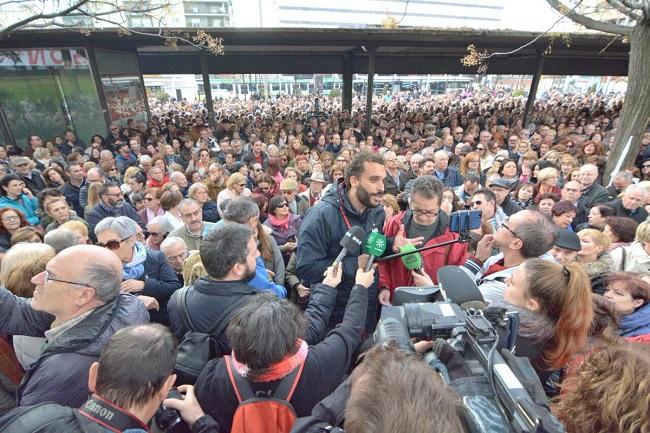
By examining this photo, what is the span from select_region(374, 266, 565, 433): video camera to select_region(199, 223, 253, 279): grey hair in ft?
2.77

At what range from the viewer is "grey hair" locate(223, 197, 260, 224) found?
2.74 m

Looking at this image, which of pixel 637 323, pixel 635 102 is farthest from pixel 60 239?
pixel 635 102

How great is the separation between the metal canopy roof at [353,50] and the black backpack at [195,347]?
28.0ft

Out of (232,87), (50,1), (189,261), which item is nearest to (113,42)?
(50,1)

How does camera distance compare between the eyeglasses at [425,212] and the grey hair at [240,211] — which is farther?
the grey hair at [240,211]

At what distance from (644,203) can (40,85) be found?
1368 centimetres

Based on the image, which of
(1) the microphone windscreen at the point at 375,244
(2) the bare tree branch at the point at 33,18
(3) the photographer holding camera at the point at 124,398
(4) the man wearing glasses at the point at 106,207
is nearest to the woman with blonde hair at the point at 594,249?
(1) the microphone windscreen at the point at 375,244

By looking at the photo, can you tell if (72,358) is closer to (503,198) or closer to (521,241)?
(521,241)

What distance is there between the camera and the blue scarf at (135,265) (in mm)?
2484

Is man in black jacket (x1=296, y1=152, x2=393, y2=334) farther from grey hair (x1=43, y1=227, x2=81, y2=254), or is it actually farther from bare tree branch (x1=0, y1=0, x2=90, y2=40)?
bare tree branch (x1=0, y1=0, x2=90, y2=40)

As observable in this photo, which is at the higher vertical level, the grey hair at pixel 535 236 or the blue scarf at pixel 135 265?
the grey hair at pixel 535 236

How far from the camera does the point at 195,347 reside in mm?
1508

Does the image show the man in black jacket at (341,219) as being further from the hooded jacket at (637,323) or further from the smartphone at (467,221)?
the hooded jacket at (637,323)

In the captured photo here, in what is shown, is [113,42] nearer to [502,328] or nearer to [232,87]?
[502,328]
